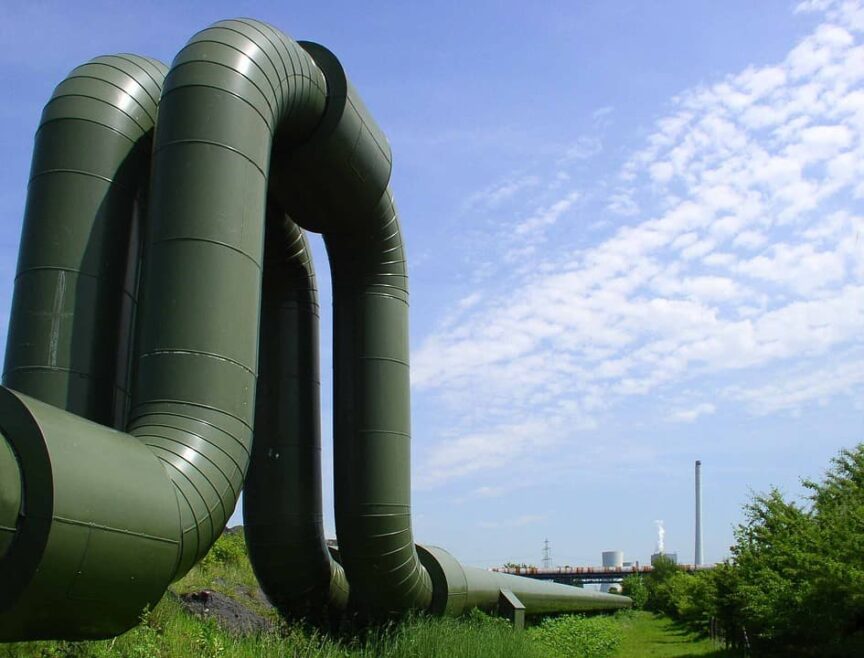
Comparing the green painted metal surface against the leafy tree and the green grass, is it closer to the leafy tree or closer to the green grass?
the green grass

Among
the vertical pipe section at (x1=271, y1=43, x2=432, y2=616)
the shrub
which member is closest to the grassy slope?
the shrub

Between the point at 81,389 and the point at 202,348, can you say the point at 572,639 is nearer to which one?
the point at 81,389

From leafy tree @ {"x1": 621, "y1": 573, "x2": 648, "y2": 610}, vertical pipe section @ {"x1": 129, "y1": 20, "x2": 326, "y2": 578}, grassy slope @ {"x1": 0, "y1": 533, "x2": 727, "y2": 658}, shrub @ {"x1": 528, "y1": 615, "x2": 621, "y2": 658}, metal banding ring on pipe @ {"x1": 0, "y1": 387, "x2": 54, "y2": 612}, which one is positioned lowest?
leafy tree @ {"x1": 621, "y1": 573, "x2": 648, "y2": 610}

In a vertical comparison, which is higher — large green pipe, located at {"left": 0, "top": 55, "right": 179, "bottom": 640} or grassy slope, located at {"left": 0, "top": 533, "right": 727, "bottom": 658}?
large green pipe, located at {"left": 0, "top": 55, "right": 179, "bottom": 640}

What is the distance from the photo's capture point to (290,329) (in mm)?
11922

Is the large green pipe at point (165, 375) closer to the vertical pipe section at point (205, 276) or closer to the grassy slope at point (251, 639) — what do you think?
the vertical pipe section at point (205, 276)

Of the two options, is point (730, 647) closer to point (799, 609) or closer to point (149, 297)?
point (799, 609)

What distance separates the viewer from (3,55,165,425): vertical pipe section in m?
7.79

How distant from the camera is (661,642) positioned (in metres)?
30.4

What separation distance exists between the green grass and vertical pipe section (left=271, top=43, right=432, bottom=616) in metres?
13.0

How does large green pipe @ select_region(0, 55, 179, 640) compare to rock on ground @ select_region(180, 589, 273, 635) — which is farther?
rock on ground @ select_region(180, 589, 273, 635)

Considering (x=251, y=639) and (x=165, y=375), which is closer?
(x=165, y=375)

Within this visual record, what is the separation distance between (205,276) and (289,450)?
4.73 m

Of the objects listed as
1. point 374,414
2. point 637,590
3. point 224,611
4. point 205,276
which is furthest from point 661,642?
point 637,590
